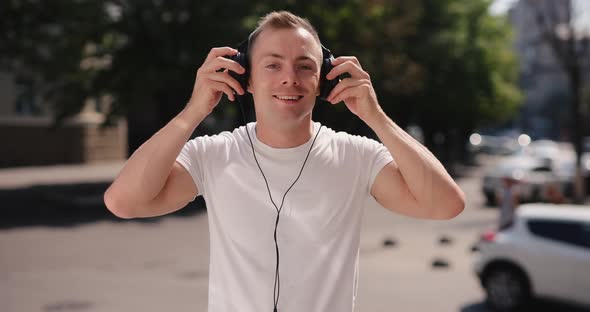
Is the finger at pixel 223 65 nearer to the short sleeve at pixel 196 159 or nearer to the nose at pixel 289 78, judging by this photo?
the nose at pixel 289 78

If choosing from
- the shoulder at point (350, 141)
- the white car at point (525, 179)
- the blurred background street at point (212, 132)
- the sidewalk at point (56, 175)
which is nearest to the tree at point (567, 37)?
the blurred background street at point (212, 132)

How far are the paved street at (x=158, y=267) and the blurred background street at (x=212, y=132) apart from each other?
2.1 inches

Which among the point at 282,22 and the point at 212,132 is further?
the point at 212,132

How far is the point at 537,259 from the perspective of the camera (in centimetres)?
941

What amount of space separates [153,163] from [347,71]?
2.29ft

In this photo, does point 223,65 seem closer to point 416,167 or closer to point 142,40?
point 416,167

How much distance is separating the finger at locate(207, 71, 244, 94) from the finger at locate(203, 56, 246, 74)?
2cm

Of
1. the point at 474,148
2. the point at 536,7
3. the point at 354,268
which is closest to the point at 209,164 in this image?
the point at 354,268

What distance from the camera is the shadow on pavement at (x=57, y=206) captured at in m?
17.8

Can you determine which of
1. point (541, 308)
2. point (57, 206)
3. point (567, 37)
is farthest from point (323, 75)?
point (57, 206)

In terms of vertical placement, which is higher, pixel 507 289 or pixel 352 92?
pixel 352 92

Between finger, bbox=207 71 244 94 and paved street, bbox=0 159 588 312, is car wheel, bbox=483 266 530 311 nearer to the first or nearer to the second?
paved street, bbox=0 159 588 312

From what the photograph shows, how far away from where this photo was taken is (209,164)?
8.21 feet

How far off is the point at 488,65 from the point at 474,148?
26006 mm
